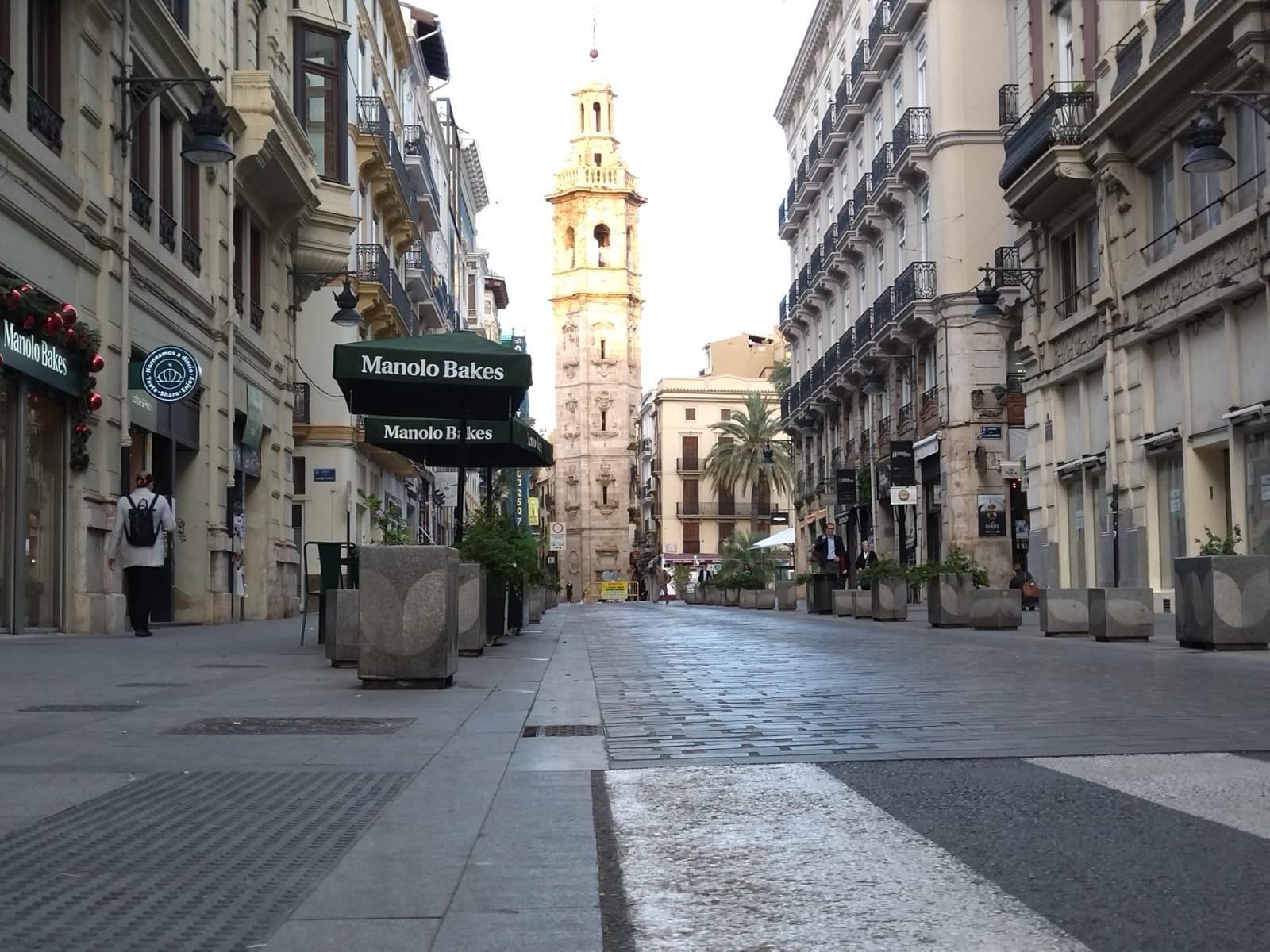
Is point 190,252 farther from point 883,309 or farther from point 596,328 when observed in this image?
point 596,328

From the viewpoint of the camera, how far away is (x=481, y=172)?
8231 cm

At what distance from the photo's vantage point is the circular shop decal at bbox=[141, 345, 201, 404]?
57.9 ft

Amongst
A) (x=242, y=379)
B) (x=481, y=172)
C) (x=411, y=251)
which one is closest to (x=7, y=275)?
(x=242, y=379)

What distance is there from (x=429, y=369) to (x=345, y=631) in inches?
131

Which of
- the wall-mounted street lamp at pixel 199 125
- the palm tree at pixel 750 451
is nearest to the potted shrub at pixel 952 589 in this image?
the wall-mounted street lamp at pixel 199 125

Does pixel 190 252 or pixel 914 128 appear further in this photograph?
pixel 914 128

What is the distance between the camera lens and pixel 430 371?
543 inches

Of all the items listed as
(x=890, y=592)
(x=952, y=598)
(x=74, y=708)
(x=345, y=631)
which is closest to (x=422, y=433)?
(x=345, y=631)

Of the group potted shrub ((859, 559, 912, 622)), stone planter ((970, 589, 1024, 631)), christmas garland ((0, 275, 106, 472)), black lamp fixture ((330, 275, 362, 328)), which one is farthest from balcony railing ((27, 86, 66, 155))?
potted shrub ((859, 559, 912, 622))

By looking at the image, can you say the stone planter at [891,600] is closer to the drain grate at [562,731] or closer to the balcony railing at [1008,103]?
the balcony railing at [1008,103]

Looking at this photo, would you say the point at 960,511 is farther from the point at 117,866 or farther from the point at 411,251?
the point at 117,866

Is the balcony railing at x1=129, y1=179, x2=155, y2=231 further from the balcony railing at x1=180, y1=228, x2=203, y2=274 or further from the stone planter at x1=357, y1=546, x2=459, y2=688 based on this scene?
the stone planter at x1=357, y1=546, x2=459, y2=688

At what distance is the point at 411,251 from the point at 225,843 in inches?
1770

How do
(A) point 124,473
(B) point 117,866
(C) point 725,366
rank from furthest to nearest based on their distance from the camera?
(C) point 725,366, (A) point 124,473, (B) point 117,866
